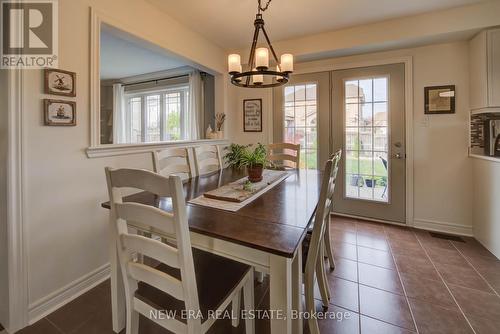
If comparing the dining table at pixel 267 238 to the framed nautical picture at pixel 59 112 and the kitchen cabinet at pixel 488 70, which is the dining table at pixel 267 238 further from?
the kitchen cabinet at pixel 488 70

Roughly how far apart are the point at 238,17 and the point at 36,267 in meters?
2.78

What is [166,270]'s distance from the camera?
1.19m

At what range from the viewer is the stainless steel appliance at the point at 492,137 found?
236cm

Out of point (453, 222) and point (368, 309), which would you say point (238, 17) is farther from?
point (453, 222)

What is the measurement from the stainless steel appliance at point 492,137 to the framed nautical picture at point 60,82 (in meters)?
3.83

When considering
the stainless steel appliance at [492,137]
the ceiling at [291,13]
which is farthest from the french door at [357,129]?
the stainless steel appliance at [492,137]

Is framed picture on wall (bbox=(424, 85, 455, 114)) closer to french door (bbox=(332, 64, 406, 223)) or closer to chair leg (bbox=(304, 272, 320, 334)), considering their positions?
french door (bbox=(332, 64, 406, 223))

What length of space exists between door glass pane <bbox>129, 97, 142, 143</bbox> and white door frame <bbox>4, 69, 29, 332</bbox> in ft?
11.9

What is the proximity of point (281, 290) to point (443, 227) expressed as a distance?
290cm

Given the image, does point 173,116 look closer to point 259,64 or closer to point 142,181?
point 259,64

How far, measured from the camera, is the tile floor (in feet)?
4.67

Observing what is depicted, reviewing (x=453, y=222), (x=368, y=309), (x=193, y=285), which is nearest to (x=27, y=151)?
(x=193, y=285)

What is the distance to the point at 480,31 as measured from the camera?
2.33 m

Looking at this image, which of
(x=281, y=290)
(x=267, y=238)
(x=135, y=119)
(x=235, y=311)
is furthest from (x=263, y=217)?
(x=135, y=119)
